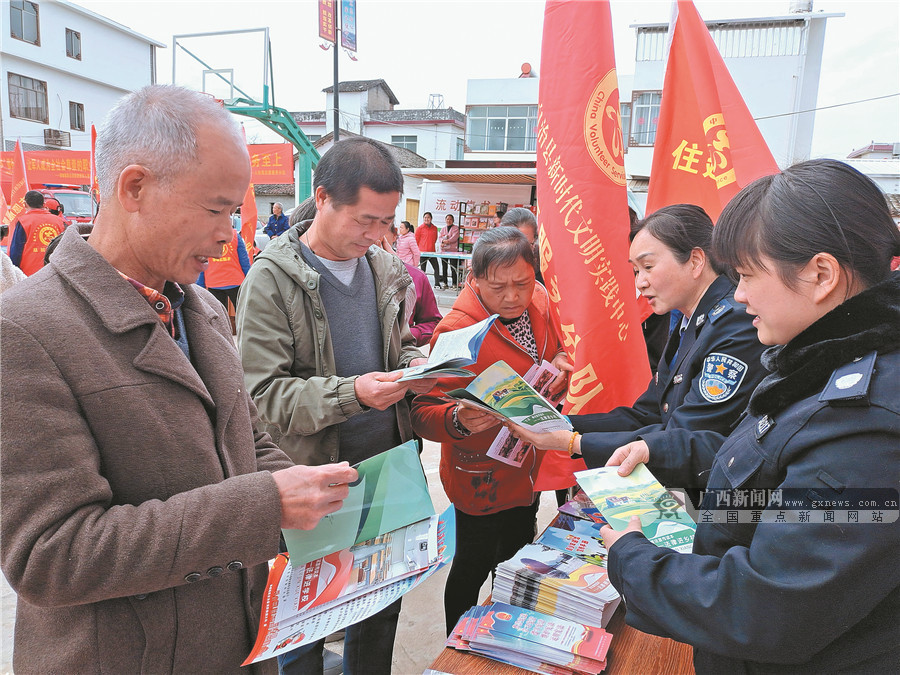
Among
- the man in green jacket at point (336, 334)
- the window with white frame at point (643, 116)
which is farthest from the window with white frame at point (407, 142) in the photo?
the man in green jacket at point (336, 334)

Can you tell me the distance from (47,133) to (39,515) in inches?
1050

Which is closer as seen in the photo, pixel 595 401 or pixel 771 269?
pixel 771 269

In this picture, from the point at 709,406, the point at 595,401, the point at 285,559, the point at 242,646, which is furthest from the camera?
the point at 595,401

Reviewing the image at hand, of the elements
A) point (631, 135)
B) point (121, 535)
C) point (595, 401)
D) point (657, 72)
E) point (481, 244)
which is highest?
point (657, 72)

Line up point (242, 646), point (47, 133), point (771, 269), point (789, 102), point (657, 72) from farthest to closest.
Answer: point (47, 133), point (657, 72), point (789, 102), point (242, 646), point (771, 269)

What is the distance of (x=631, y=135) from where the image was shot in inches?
616

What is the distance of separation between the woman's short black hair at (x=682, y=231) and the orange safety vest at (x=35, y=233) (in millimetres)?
6857

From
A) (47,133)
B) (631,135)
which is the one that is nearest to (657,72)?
(631,135)

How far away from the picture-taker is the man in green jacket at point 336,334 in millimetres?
1623

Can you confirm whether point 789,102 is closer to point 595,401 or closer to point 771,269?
point 595,401

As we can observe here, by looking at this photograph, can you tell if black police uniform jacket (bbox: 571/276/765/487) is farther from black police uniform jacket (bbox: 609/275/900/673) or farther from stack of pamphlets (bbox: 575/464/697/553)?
black police uniform jacket (bbox: 609/275/900/673)

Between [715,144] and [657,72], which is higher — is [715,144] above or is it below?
below

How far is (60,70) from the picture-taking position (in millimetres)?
22156

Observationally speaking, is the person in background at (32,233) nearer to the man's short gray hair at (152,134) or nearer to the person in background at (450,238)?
the man's short gray hair at (152,134)
